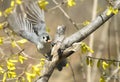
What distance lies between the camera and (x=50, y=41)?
1.06m

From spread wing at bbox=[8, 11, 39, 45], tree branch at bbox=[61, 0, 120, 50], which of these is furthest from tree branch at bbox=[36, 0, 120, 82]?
spread wing at bbox=[8, 11, 39, 45]

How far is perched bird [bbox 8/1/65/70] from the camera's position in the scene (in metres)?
1.09

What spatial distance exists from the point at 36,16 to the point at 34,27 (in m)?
0.08

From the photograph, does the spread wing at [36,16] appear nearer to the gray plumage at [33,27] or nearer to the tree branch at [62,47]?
the gray plumage at [33,27]

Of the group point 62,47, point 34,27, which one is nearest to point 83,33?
point 62,47

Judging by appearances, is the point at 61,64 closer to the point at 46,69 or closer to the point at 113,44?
the point at 46,69

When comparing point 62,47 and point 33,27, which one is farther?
point 33,27

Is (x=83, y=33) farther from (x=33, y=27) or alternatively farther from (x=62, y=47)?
(x=33, y=27)

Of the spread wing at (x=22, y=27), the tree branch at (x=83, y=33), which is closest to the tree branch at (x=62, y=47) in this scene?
the tree branch at (x=83, y=33)

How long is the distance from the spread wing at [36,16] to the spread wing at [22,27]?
0.02m

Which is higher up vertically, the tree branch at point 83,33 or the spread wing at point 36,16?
the spread wing at point 36,16

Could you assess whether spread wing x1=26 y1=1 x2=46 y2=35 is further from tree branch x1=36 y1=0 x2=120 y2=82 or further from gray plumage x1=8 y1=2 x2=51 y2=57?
tree branch x1=36 y1=0 x2=120 y2=82

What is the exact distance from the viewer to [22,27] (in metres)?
1.21

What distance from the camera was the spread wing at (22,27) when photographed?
1157 mm
